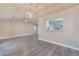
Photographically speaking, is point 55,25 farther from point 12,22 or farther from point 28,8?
point 12,22

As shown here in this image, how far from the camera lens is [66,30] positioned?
3400mm

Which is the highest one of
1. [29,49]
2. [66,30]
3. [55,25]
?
[55,25]

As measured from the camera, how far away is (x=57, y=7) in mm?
3361

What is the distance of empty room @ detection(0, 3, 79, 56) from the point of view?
3297 mm

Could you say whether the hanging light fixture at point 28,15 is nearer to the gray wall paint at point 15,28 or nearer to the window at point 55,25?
the gray wall paint at point 15,28

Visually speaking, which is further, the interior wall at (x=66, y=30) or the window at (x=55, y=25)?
the window at (x=55, y=25)

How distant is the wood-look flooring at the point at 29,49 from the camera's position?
3314 millimetres

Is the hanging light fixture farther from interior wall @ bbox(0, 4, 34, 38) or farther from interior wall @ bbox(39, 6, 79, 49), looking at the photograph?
interior wall @ bbox(39, 6, 79, 49)

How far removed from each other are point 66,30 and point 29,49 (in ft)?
3.47

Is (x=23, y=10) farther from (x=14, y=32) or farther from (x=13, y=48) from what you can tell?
(x=13, y=48)

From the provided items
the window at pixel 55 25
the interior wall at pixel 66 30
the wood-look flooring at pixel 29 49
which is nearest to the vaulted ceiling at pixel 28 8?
the interior wall at pixel 66 30

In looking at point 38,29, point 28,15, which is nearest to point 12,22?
point 28,15

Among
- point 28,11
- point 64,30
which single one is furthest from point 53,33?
point 28,11

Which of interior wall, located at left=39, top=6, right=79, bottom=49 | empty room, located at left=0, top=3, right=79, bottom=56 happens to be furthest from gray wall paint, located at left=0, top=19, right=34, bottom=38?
interior wall, located at left=39, top=6, right=79, bottom=49
